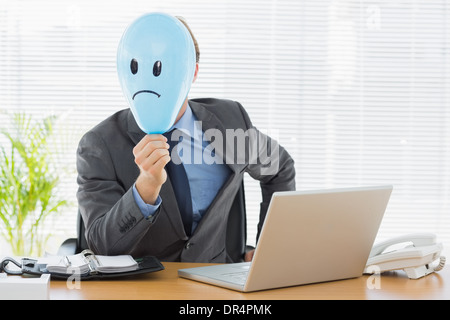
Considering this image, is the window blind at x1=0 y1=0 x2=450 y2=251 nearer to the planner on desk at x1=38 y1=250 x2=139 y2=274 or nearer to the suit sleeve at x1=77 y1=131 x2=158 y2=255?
the suit sleeve at x1=77 y1=131 x2=158 y2=255

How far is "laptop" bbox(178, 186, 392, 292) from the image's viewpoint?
1.14m

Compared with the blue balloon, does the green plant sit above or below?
below

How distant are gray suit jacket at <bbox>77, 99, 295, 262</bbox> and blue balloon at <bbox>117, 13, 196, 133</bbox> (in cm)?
29

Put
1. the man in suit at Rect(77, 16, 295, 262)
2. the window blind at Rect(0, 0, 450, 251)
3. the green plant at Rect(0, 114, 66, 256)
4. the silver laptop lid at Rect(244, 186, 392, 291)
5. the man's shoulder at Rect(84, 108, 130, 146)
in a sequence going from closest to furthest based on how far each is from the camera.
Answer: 1. the silver laptop lid at Rect(244, 186, 392, 291)
2. the man in suit at Rect(77, 16, 295, 262)
3. the man's shoulder at Rect(84, 108, 130, 146)
4. the green plant at Rect(0, 114, 66, 256)
5. the window blind at Rect(0, 0, 450, 251)

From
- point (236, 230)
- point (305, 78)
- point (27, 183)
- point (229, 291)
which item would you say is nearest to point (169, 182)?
point (236, 230)

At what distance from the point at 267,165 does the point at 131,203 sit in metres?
0.73

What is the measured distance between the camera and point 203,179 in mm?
1935

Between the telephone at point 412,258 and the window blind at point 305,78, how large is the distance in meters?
2.27

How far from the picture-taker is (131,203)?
1.49 m

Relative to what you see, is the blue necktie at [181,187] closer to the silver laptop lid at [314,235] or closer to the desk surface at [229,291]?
the desk surface at [229,291]

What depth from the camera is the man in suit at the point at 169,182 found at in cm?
A: 151

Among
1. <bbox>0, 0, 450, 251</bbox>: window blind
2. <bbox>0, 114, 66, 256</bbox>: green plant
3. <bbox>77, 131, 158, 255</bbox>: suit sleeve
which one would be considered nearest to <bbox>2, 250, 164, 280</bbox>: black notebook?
<bbox>77, 131, 158, 255</bbox>: suit sleeve

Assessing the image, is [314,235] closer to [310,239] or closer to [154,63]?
[310,239]

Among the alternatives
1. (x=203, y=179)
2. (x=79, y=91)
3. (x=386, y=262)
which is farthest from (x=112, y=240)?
(x=79, y=91)
